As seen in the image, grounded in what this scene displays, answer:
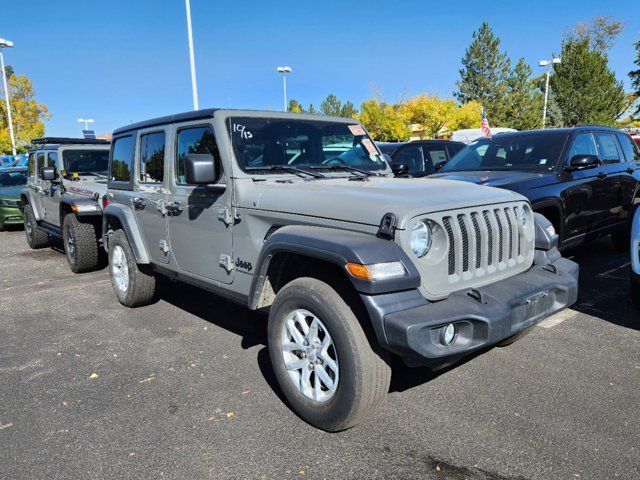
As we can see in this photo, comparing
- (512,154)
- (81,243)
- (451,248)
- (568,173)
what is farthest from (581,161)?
(81,243)

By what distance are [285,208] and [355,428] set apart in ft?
4.75

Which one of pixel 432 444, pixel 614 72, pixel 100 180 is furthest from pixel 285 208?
pixel 614 72

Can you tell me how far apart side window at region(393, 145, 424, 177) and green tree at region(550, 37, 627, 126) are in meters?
36.6

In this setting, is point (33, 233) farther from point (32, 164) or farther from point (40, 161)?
point (40, 161)

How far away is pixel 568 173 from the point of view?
597 centimetres

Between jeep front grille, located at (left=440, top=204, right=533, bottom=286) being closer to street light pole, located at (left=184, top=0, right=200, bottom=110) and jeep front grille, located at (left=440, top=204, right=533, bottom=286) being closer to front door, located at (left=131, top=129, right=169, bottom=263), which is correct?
front door, located at (left=131, top=129, right=169, bottom=263)

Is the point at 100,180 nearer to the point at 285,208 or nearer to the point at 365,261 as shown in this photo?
the point at 285,208

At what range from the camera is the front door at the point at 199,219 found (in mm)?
3789

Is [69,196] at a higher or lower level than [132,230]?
higher

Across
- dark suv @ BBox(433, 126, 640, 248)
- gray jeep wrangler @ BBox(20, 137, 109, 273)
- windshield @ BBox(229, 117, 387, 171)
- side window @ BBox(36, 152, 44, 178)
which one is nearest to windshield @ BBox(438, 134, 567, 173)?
dark suv @ BBox(433, 126, 640, 248)

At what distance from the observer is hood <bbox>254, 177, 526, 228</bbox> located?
2.81 meters

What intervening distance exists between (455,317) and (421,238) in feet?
1.59

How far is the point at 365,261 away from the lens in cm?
252

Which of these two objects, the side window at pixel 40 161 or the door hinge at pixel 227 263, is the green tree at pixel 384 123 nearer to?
the side window at pixel 40 161
